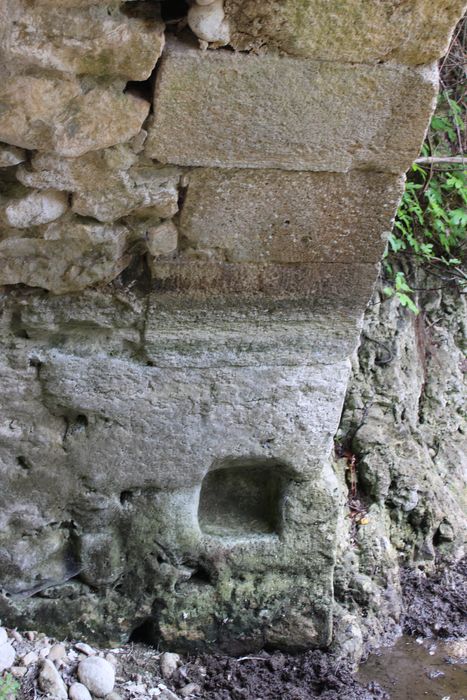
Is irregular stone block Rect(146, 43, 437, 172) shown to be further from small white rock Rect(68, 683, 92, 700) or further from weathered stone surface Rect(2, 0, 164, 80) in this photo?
small white rock Rect(68, 683, 92, 700)

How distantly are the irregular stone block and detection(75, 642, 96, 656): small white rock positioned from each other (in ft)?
5.10

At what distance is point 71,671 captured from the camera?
8.20 ft

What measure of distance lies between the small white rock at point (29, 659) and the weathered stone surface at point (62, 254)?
1.12 meters

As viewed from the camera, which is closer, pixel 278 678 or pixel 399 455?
pixel 278 678

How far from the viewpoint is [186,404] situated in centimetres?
246

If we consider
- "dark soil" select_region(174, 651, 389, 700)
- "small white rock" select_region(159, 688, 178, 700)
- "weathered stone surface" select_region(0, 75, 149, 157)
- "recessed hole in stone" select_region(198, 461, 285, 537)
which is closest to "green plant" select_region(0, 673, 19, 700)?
"small white rock" select_region(159, 688, 178, 700)

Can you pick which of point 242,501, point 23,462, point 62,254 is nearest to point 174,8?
point 62,254

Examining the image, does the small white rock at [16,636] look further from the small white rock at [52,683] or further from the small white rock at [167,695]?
the small white rock at [167,695]

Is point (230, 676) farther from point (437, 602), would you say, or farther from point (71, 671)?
point (437, 602)

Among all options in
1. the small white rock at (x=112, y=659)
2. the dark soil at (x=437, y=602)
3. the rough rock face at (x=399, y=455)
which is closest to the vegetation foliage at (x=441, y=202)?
the rough rock face at (x=399, y=455)

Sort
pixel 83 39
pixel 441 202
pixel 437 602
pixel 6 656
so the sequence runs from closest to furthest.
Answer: pixel 83 39, pixel 6 656, pixel 437 602, pixel 441 202

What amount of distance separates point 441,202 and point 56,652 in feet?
8.96

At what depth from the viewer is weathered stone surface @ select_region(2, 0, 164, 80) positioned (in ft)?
5.82

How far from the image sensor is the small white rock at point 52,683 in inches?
93.0
